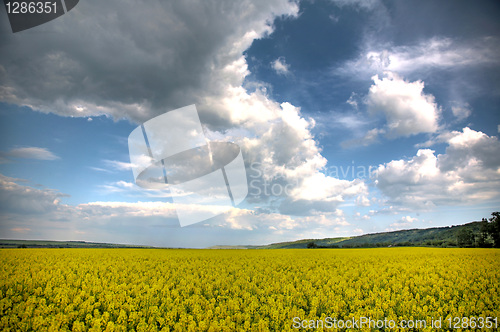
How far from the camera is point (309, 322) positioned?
9.42m

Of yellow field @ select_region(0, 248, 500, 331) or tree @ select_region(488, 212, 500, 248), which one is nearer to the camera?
yellow field @ select_region(0, 248, 500, 331)

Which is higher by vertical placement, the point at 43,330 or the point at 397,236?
the point at 43,330

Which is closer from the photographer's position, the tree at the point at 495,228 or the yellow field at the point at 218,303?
the yellow field at the point at 218,303

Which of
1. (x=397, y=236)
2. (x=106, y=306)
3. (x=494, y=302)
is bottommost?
(x=397, y=236)

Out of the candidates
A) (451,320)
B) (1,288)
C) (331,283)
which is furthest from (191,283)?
(451,320)

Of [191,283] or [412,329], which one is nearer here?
[412,329]

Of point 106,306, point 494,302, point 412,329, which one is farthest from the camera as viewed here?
point 494,302

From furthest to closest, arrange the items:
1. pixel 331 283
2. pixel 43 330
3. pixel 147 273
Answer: pixel 147 273 < pixel 331 283 < pixel 43 330

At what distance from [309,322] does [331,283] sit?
7.36 metres

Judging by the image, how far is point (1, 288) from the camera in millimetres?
14617

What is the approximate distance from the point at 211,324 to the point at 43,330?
570cm

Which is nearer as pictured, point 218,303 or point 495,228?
point 218,303

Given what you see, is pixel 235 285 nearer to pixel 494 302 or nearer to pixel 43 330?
pixel 43 330

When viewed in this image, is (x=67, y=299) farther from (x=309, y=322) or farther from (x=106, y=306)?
(x=309, y=322)
